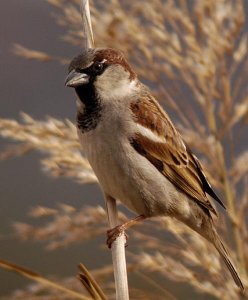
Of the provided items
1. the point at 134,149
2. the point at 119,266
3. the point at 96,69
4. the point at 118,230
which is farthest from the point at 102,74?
the point at 119,266

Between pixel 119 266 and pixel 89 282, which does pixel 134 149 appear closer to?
pixel 119 266

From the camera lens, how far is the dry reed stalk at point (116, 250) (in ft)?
3.21

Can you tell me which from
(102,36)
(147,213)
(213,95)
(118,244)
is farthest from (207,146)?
(118,244)

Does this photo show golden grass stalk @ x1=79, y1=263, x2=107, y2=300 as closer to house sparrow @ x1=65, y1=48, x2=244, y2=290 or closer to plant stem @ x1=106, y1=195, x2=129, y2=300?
plant stem @ x1=106, y1=195, x2=129, y2=300

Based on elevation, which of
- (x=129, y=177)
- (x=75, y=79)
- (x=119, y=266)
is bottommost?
(x=119, y=266)

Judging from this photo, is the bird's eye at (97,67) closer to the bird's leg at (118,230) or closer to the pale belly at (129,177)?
the pale belly at (129,177)

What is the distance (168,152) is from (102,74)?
283 mm

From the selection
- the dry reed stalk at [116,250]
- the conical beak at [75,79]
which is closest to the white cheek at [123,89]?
the conical beak at [75,79]

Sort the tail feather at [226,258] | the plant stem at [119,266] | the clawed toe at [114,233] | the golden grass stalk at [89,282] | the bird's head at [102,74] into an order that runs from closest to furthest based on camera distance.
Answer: the golden grass stalk at [89,282]
the plant stem at [119,266]
the clawed toe at [114,233]
the bird's head at [102,74]
the tail feather at [226,258]

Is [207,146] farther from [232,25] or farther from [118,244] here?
[118,244]

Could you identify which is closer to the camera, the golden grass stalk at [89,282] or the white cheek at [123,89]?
the golden grass stalk at [89,282]

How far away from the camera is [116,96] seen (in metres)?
1.39

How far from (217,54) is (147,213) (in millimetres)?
577

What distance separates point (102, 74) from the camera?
1.35m
